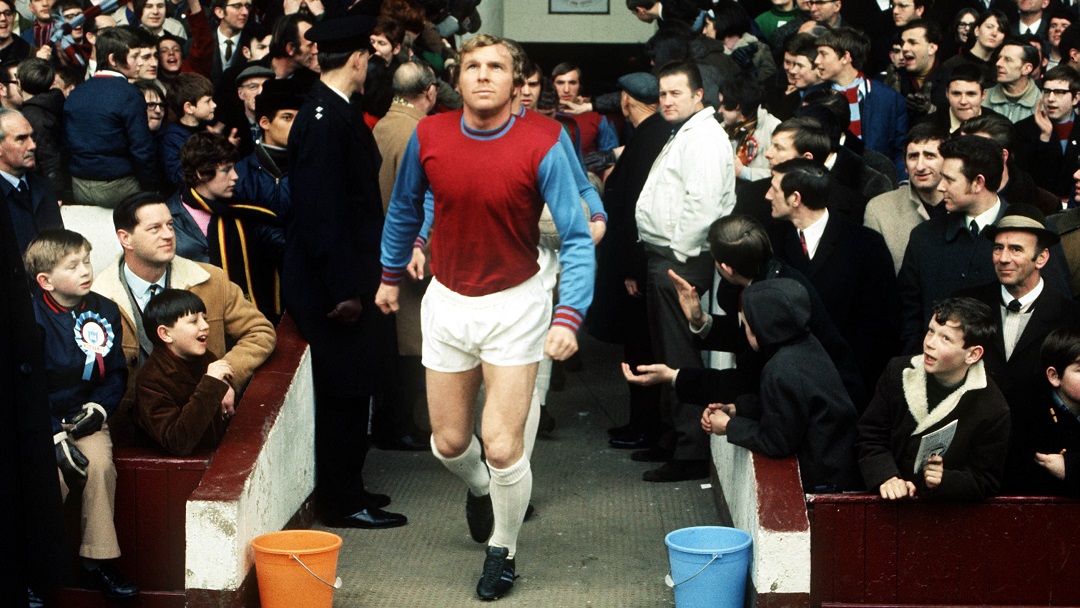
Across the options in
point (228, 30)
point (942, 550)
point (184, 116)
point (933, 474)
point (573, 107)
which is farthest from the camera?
point (228, 30)

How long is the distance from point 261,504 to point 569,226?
1702mm

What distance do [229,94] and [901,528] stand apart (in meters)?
5.26

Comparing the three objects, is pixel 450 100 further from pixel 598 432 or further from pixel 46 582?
pixel 46 582

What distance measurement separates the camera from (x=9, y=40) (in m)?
10.6

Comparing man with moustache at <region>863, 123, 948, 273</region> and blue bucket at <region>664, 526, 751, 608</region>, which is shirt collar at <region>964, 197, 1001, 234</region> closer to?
man with moustache at <region>863, 123, 948, 273</region>

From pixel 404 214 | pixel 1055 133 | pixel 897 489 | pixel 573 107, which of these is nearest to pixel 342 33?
pixel 404 214

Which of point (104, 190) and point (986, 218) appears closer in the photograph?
point (986, 218)

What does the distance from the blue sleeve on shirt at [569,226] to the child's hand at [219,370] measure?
1476 mm

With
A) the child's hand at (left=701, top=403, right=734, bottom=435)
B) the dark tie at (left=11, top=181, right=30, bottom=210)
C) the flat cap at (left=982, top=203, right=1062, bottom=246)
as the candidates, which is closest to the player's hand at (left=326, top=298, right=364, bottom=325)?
the child's hand at (left=701, top=403, right=734, bottom=435)

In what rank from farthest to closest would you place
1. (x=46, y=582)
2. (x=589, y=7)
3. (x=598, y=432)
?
1. (x=589, y=7)
2. (x=598, y=432)
3. (x=46, y=582)

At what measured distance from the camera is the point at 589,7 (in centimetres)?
1645

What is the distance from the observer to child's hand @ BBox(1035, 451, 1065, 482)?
5.21m

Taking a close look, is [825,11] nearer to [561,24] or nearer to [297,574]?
[561,24]

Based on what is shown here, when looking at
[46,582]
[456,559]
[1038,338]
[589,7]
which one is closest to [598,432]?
[456,559]
